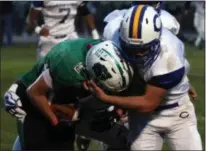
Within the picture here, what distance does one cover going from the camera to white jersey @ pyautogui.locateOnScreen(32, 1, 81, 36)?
9.16 meters

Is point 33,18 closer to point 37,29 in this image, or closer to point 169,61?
point 37,29

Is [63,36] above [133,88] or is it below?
below

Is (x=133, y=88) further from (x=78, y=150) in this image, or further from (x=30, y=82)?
(x=78, y=150)

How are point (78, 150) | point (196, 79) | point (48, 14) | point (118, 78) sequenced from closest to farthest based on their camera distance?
point (118, 78) → point (78, 150) → point (48, 14) → point (196, 79)

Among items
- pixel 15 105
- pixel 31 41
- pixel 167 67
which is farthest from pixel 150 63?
pixel 31 41

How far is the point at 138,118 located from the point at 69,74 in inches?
22.5

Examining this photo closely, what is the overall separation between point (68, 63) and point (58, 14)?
13.5ft

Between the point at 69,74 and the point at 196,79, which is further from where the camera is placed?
the point at 196,79

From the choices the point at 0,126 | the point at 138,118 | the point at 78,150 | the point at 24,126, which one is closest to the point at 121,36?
the point at 138,118

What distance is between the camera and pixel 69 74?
5180mm

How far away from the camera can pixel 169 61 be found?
495 cm

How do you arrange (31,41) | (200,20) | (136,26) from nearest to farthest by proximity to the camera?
(136,26)
(200,20)
(31,41)

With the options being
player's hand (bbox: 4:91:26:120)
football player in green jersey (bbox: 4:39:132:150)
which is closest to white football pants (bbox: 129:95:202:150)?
football player in green jersey (bbox: 4:39:132:150)

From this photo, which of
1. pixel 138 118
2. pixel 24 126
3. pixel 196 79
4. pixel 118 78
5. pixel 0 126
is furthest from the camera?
pixel 196 79
